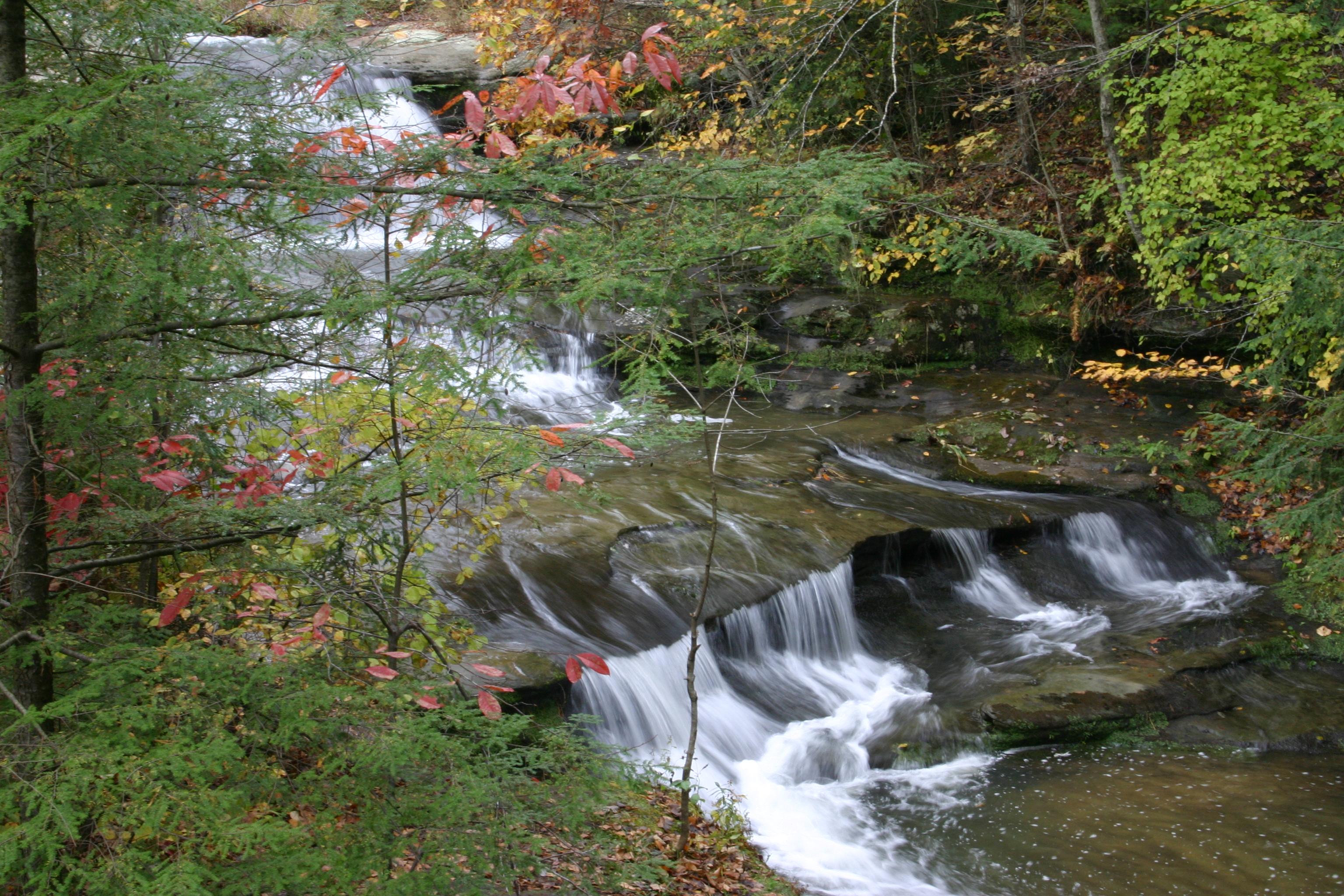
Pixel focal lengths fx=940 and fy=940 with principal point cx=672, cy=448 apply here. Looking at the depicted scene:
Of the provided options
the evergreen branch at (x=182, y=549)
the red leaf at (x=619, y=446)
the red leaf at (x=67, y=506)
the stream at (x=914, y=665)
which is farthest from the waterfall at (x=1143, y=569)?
the red leaf at (x=67, y=506)

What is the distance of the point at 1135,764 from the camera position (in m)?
6.83

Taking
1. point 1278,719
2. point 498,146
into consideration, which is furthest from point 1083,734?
point 498,146

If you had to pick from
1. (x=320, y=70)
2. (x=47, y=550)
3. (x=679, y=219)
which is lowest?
(x=47, y=550)

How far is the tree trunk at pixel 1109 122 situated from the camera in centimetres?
1055

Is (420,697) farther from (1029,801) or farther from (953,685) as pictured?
(953,685)

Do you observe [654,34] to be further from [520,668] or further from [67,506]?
[520,668]

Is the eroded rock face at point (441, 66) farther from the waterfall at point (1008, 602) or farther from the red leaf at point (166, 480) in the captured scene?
the red leaf at point (166, 480)

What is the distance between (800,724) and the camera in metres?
7.50

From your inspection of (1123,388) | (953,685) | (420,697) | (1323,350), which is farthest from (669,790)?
(1123,388)

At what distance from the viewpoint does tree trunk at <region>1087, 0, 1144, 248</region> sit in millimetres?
10547

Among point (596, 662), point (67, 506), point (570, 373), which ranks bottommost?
point (596, 662)

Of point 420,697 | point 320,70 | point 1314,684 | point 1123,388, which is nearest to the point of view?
point 420,697

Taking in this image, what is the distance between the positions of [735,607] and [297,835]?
5845 mm

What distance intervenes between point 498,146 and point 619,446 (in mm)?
963
